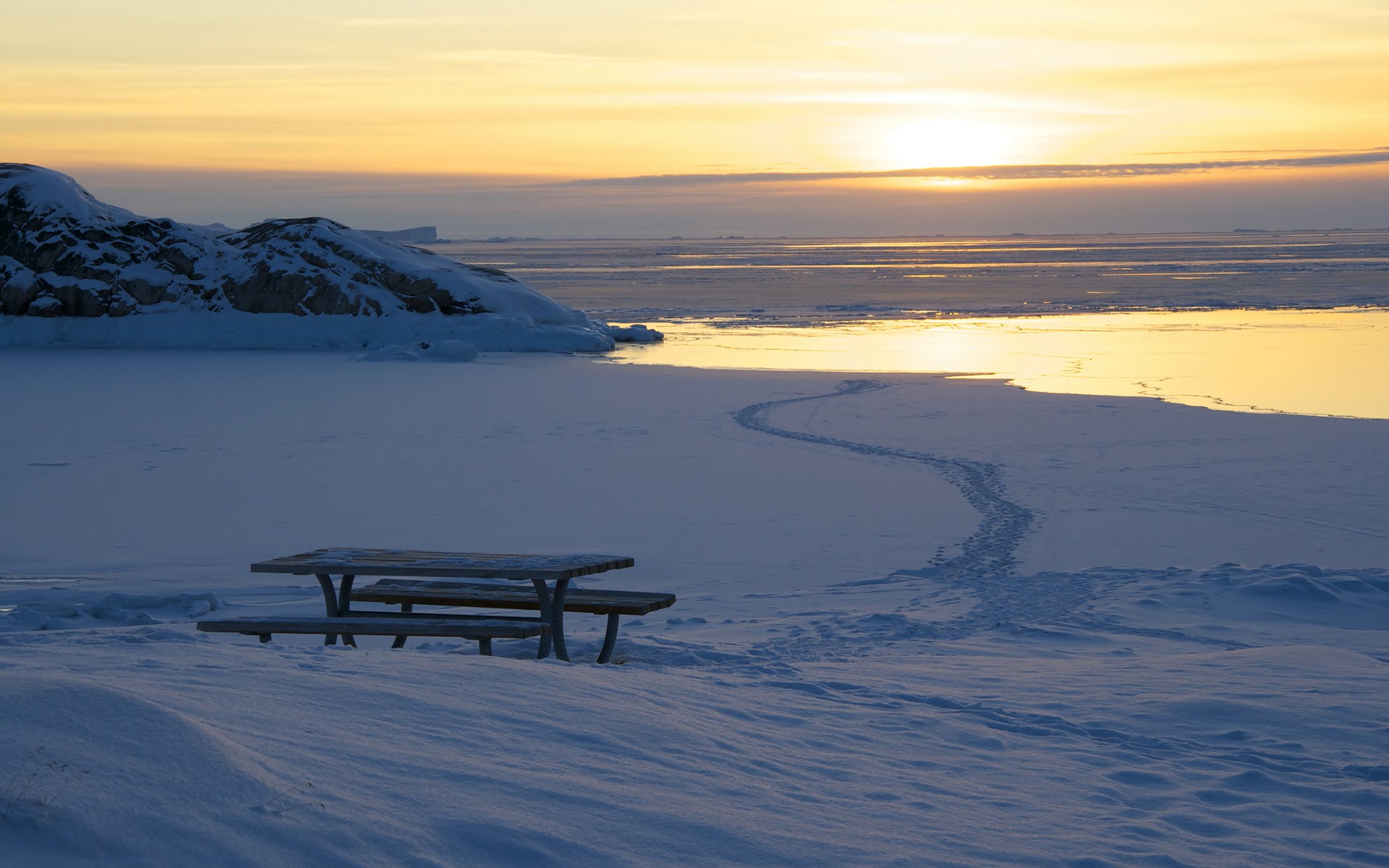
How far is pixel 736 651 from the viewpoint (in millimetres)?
5859

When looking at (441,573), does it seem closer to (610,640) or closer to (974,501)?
(610,640)

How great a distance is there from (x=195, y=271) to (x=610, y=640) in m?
22.6

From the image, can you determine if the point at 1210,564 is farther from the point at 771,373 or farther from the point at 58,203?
the point at 58,203

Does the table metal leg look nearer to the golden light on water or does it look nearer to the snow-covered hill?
the golden light on water

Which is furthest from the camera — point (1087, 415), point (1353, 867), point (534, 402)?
point (534, 402)

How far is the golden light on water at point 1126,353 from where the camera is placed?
52.3 ft

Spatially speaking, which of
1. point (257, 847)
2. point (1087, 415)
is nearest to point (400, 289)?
point (1087, 415)

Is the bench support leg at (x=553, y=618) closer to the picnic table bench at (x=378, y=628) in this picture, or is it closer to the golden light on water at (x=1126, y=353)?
the picnic table bench at (x=378, y=628)

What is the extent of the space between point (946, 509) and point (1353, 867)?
598cm

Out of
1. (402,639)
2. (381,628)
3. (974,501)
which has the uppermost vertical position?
(974,501)

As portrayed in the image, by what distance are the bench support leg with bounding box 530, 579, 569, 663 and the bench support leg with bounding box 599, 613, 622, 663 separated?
16 centimetres

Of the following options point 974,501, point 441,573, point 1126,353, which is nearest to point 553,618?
point 441,573

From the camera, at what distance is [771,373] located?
61.5 ft

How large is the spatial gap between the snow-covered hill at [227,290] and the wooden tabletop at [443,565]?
18.1 metres
